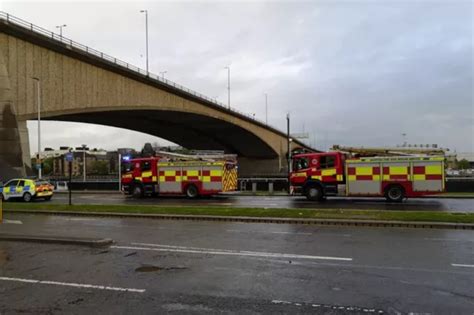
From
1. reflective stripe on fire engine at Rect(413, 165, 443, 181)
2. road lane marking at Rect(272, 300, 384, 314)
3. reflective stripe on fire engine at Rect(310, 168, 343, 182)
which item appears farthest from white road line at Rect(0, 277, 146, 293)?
reflective stripe on fire engine at Rect(413, 165, 443, 181)

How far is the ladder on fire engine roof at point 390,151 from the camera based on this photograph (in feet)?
79.0

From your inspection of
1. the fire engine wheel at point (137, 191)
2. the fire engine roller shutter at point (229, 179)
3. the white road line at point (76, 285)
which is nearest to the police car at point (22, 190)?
the fire engine wheel at point (137, 191)

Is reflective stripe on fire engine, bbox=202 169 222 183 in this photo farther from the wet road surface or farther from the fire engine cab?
the fire engine cab

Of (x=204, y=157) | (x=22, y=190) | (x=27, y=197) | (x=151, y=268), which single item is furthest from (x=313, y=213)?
(x=22, y=190)

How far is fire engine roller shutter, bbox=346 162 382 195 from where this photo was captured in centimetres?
2336

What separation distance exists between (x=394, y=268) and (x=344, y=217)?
7404mm

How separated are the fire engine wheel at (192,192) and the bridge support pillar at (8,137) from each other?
12996 mm

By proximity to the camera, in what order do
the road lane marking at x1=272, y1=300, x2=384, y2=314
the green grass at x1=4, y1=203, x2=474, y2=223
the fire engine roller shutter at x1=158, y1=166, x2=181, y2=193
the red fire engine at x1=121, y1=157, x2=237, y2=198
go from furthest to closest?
the fire engine roller shutter at x1=158, y1=166, x2=181, y2=193 → the red fire engine at x1=121, y1=157, x2=237, y2=198 → the green grass at x1=4, y1=203, x2=474, y2=223 → the road lane marking at x1=272, y1=300, x2=384, y2=314

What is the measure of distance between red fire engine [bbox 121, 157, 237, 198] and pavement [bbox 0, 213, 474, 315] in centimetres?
1590

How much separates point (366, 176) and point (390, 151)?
251cm

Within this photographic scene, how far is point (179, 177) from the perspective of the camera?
3000 cm

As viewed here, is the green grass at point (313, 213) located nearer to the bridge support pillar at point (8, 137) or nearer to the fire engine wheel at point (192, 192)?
the fire engine wheel at point (192, 192)

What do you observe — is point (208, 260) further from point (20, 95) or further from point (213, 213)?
point (20, 95)

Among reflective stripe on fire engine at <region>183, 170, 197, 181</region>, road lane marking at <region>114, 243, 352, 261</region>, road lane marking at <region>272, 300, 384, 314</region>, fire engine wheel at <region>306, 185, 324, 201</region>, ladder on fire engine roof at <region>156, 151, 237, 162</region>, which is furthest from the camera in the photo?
ladder on fire engine roof at <region>156, 151, 237, 162</region>
